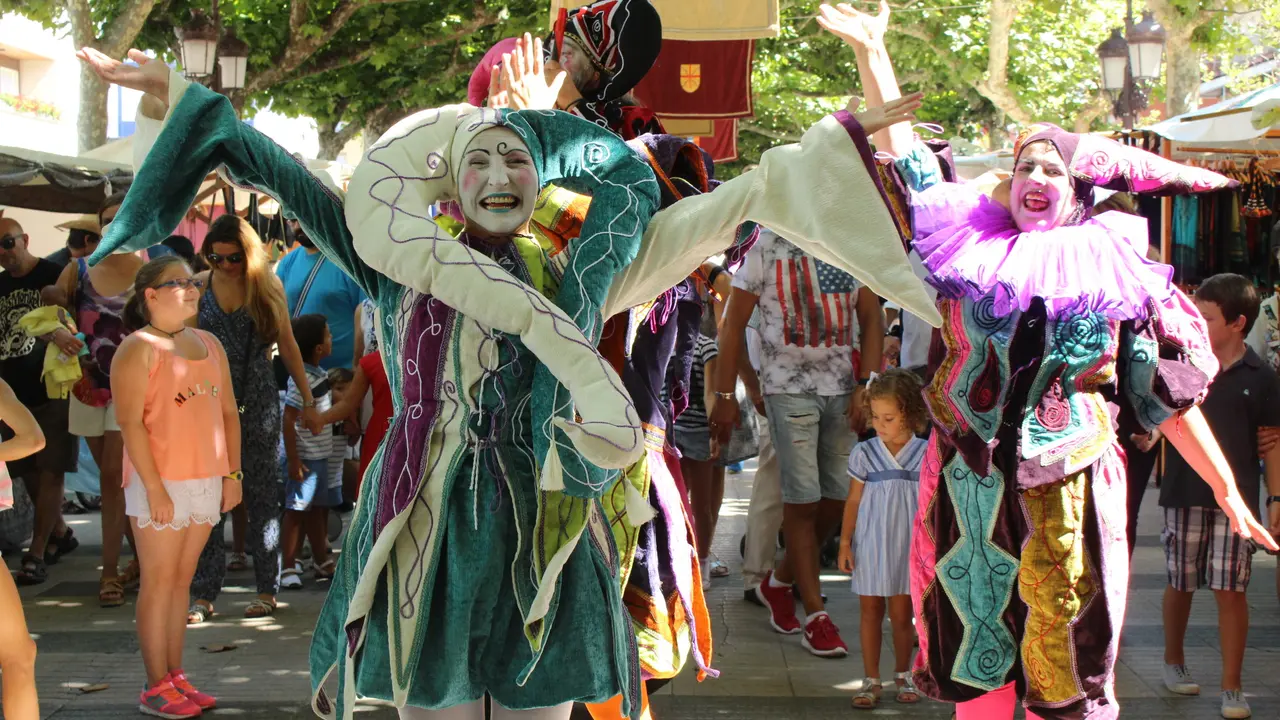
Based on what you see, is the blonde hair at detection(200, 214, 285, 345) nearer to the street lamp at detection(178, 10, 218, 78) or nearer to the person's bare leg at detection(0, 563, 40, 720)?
the person's bare leg at detection(0, 563, 40, 720)

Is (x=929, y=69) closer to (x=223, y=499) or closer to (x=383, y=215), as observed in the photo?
(x=223, y=499)

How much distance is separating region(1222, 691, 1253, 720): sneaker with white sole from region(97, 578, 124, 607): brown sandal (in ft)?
17.2

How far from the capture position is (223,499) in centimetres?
584

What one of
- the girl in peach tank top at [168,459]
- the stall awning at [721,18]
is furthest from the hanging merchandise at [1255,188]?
the girl in peach tank top at [168,459]

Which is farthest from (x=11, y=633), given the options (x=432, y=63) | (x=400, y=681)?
(x=432, y=63)

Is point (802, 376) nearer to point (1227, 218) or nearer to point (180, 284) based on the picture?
point (180, 284)

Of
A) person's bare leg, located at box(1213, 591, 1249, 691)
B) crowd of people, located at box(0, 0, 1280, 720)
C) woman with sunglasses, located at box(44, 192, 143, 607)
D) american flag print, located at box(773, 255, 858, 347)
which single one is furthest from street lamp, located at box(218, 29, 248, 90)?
person's bare leg, located at box(1213, 591, 1249, 691)

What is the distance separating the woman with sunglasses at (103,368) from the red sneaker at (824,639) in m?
3.59

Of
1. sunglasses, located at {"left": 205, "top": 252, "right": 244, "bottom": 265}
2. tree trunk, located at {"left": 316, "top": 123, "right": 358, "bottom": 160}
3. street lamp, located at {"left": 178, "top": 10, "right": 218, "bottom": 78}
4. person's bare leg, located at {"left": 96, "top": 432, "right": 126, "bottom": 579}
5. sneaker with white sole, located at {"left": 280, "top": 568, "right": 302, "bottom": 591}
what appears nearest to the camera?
sunglasses, located at {"left": 205, "top": 252, "right": 244, "bottom": 265}

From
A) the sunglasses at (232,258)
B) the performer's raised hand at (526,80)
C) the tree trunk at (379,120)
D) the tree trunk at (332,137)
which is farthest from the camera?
the tree trunk at (332,137)

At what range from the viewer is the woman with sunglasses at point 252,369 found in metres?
6.96

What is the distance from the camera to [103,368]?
764cm

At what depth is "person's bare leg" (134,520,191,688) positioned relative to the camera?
17.9 feet

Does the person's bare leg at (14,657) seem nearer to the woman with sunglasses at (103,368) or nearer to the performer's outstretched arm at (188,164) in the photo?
the performer's outstretched arm at (188,164)
